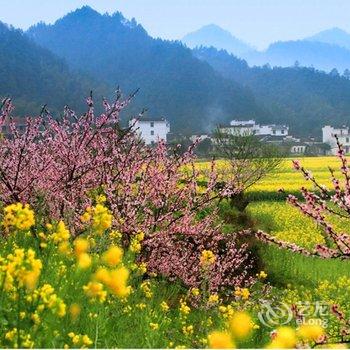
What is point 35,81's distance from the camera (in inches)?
4688

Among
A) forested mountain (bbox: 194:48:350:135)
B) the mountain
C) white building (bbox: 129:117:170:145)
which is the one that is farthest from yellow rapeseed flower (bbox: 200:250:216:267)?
forested mountain (bbox: 194:48:350:135)

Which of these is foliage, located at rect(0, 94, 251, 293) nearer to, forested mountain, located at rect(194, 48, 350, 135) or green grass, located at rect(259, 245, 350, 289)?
green grass, located at rect(259, 245, 350, 289)

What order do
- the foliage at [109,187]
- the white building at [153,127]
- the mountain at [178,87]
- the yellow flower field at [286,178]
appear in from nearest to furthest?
the foliage at [109,187] → the yellow flower field at [286,178] → the white building at [153,127] → the mountain at [178,87]

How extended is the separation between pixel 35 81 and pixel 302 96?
259 feet

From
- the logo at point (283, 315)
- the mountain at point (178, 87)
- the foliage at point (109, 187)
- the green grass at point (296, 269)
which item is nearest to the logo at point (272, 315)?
the logo at point (283, 315)

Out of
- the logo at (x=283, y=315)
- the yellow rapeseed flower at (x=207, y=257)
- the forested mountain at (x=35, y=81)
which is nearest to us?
the yellow rapeseed flower at (x=207, y=257)

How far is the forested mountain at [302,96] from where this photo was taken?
503 feet

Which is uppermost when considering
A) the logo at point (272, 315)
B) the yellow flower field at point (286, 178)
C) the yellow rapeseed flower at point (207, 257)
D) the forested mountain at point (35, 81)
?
the forested mountain at point (35, 81)

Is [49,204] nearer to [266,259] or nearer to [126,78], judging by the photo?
[266,259]

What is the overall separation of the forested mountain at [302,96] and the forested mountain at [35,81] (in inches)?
1993

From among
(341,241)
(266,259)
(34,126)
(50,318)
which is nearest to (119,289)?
(50,318)

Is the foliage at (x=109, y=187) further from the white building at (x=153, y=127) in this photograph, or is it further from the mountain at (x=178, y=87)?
the mountain at (x=178, y=87)

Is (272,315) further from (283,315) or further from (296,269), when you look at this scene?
(296,269)

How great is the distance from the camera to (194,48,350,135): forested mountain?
153 metres
